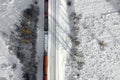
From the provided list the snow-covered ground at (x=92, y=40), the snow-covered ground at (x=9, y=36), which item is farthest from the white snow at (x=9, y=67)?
the snow-covered ground at (x=92, y=40)

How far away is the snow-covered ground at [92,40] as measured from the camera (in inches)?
347

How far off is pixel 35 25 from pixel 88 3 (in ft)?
6.71

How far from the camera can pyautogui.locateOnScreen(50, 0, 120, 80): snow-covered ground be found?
28.9ft

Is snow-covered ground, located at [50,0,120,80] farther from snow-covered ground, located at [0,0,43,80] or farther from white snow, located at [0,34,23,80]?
white snow, located at [0,34,23,80]

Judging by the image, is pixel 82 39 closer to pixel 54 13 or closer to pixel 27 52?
pixel 54 13

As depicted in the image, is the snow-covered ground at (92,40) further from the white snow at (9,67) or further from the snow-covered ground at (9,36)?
the white snow at (9,67)

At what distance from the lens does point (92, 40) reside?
893 centimetres

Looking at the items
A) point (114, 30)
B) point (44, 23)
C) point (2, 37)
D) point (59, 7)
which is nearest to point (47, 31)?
point (44, 23)

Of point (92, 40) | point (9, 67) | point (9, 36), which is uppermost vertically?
point (9, 36)

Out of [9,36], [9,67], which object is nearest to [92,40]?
[9,36]

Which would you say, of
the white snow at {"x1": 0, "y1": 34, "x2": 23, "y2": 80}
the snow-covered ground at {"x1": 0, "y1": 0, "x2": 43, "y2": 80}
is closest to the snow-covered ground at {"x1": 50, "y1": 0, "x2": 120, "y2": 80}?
the snow-covered ground at {"x1": 0, "y1": 0, "x2": 43, "y2": 80}

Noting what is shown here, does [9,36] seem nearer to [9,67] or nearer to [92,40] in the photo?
[9,67]

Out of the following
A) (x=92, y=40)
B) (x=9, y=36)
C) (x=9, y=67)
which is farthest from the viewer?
(x=9, y=36)

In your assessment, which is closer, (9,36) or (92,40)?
(92,40)
